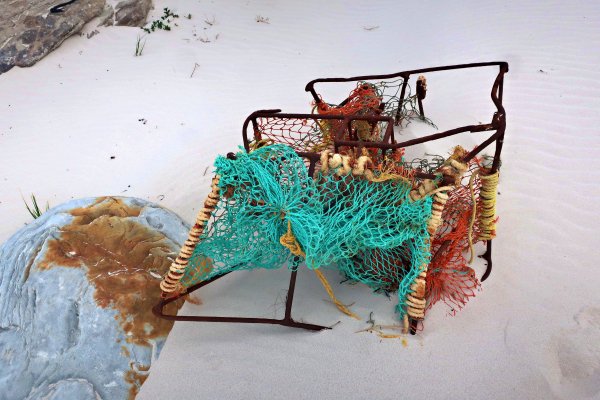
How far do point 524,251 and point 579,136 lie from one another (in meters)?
1.44

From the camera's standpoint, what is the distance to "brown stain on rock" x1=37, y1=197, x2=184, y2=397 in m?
2.28

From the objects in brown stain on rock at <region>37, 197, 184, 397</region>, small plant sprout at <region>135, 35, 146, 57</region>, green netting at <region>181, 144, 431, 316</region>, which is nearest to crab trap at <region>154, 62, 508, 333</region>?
green netting at <region>181, 144, 431, 316</region>

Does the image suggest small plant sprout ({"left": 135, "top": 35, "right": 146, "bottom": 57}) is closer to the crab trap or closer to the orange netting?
the crab trap

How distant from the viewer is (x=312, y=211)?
2.05m

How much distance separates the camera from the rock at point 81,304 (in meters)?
2.11

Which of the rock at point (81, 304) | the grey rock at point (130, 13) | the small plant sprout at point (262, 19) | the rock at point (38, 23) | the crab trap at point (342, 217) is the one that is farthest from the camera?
the small plant sprout at point (262, 19)

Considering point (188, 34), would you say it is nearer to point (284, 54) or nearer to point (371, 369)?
point (284, 54)

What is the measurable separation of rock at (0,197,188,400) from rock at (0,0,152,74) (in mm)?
3759

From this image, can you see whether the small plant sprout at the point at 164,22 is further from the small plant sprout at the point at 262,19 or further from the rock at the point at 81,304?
the rock at the point at 81,304

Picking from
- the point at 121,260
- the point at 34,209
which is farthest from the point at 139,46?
the point at 121,260

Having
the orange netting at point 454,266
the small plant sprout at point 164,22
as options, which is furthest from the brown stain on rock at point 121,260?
the small plant sprout at point 164,22

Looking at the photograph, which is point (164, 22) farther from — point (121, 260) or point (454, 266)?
point (454, 266)

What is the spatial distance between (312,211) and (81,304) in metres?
1.30

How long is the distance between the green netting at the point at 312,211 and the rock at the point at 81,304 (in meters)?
0.53
